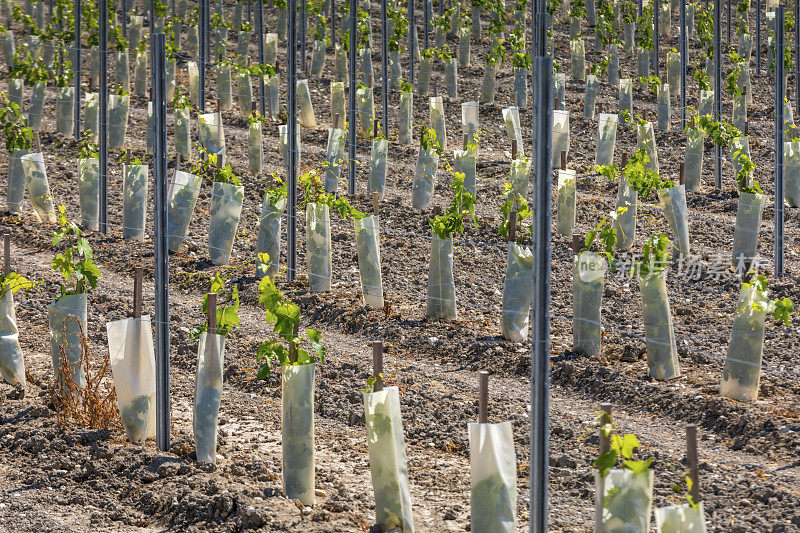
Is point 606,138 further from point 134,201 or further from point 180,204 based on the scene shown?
point 134,201

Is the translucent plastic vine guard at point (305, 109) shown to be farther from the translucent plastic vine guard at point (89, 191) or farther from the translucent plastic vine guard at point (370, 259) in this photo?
the translucent plastic vine guard at point (370, 259)

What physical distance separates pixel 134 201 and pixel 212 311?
15.3 ft

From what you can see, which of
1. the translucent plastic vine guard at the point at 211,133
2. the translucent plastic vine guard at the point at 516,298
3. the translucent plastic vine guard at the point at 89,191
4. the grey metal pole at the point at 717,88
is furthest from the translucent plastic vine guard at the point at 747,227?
the translucent plastic vine guard at the point at 211,133

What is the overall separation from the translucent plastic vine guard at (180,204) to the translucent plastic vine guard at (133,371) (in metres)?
3.70

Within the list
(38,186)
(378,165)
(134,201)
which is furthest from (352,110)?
(38,186)

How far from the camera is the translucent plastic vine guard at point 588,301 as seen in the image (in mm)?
6730

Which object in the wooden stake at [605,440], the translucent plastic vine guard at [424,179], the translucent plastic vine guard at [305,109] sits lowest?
the wooden stake at [605,440]

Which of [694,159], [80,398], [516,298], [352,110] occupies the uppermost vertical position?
[352,110]

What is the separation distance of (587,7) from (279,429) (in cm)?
1849

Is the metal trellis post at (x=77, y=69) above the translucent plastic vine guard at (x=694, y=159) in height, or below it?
above

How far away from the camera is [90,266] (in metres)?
6.02

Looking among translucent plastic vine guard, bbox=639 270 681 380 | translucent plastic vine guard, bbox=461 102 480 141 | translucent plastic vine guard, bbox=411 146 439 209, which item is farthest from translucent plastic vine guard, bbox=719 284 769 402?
translucent plastic vine guard, bbox=461 102 480 141

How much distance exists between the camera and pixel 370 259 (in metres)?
7.76

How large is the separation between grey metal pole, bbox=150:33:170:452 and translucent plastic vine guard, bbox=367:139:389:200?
513cm
